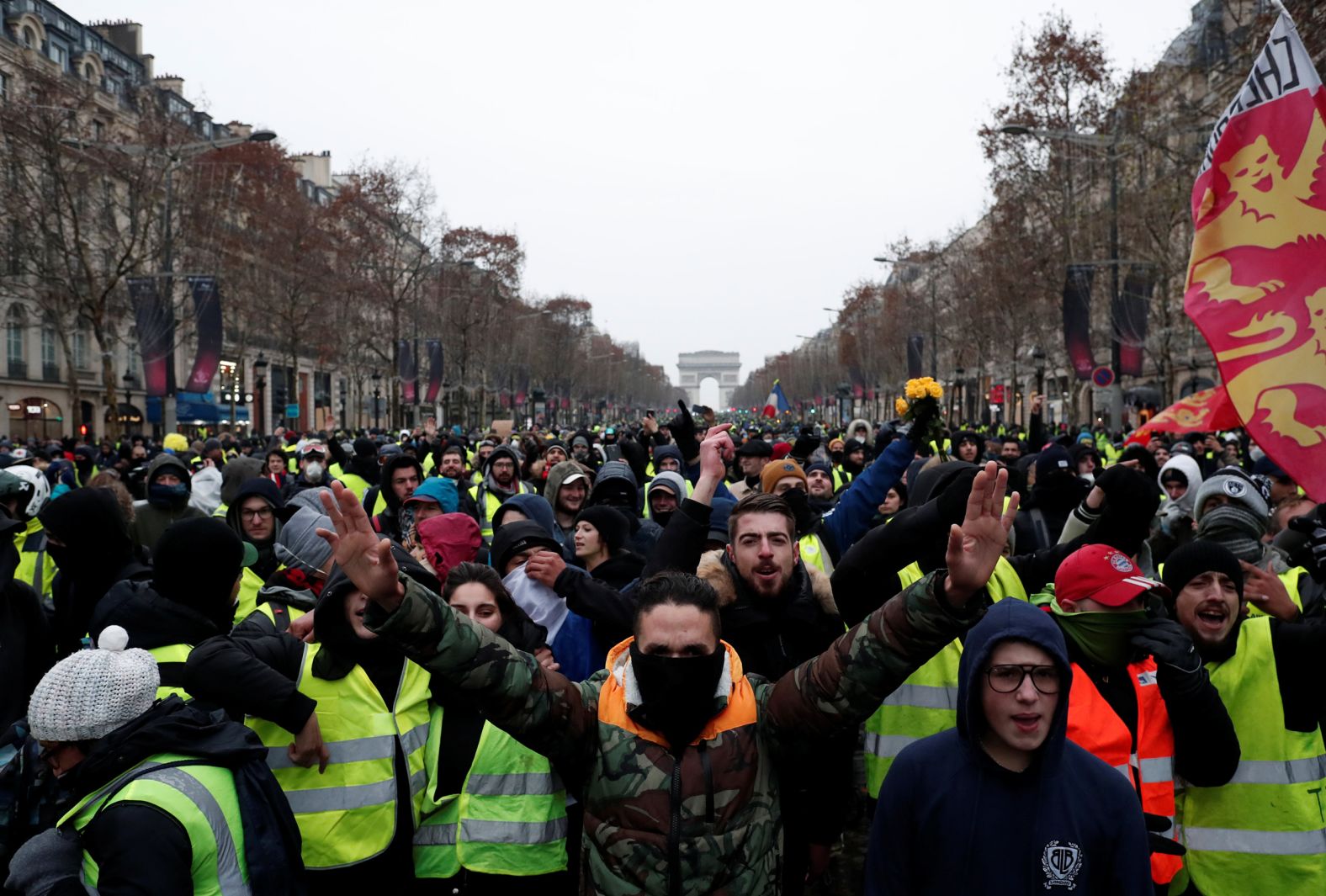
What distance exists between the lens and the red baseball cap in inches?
127

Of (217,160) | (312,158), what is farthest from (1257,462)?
(312,158)

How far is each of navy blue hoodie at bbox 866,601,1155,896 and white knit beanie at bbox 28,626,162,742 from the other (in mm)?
1769

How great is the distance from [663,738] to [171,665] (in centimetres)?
176

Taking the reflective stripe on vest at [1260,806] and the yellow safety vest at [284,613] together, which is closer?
the reflective stripe on vest at [1260,806]

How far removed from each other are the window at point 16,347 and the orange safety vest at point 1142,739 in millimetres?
44924

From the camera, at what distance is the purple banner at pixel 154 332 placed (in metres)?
22.2

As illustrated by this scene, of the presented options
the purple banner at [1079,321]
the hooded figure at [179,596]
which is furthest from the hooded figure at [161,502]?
the purple banner at [1079,321]

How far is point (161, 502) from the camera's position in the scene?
745 centimetres

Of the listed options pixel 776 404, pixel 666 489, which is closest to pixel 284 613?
pixel 666 489

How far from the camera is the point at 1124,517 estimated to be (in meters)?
4.61

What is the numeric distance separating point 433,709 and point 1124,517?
2.91 meters

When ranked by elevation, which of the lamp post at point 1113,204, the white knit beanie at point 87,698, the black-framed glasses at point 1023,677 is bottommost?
the white knit beanie at point 87,698

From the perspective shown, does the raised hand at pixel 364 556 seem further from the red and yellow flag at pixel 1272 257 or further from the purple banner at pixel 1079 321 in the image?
the purple banner at pixel 1079 321

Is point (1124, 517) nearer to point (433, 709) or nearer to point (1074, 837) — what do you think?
point (1074, 837)
